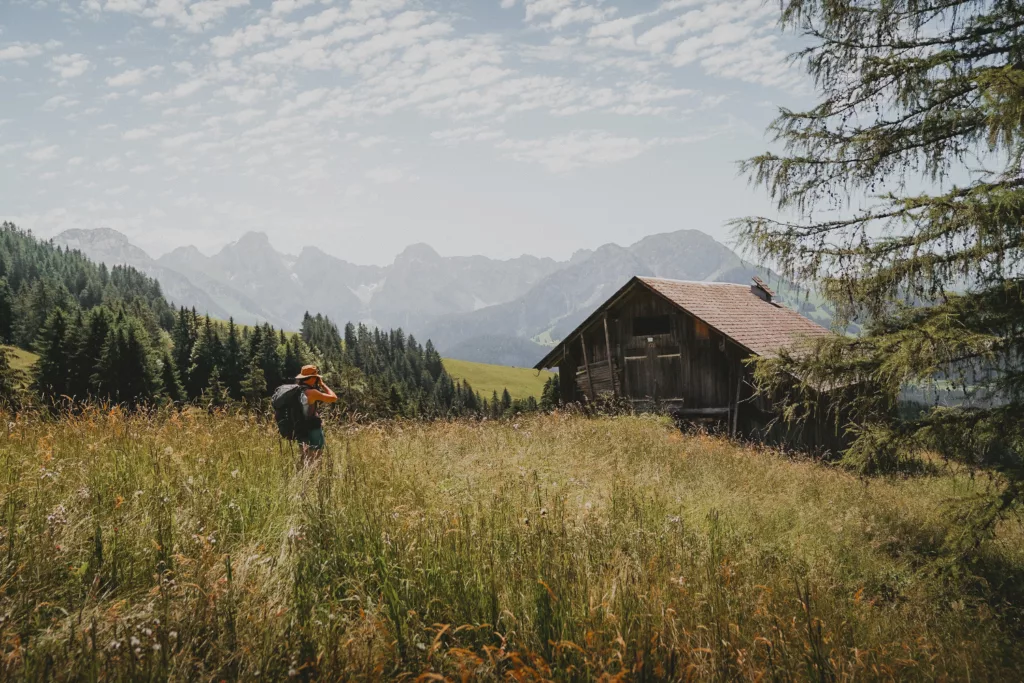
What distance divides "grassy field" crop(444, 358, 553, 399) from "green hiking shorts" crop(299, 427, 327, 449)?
149 meters

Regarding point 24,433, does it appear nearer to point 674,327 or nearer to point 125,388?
point 674,327

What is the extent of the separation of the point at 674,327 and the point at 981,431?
1627cm

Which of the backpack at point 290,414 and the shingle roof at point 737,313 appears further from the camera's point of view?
the shingle roof at point 737,313

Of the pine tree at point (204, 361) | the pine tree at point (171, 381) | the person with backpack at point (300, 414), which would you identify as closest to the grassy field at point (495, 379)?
the pine tree at point (204, 361)

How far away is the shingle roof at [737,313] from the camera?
20.6 meters

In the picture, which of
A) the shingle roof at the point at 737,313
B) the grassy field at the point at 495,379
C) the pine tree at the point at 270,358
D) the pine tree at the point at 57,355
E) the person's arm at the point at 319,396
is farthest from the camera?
the grassy field at the point at 495,379

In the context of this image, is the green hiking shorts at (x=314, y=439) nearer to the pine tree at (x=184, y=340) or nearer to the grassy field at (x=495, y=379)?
the pine tree at (x=184, y=340)

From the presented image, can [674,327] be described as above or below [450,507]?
above

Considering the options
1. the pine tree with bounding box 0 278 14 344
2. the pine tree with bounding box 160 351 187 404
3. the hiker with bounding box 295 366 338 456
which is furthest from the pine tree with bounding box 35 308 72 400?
the hiker with bounding box 295 366 338 456

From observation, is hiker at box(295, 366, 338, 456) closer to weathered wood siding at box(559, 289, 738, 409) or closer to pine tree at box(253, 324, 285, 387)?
weathered wood siding at box(559, 289, 738, 409)

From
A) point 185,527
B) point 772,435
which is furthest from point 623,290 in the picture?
point 185,527

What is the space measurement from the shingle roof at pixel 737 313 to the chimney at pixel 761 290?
0.97 meters

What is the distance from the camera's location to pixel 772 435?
20219mm

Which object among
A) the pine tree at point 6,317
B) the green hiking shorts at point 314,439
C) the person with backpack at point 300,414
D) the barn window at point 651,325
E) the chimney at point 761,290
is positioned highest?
the pine tree at point 6,317
